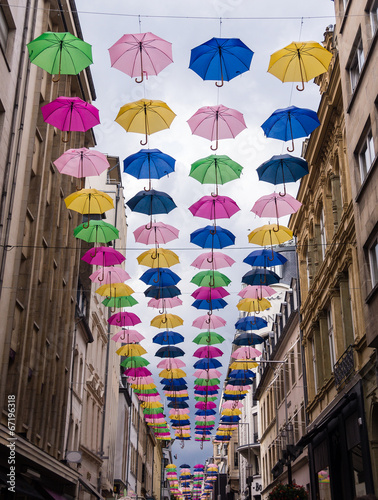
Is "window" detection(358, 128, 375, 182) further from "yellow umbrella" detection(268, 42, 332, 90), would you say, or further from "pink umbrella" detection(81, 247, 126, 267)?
"pink umbrella" detection(81, 247, 126, 267)

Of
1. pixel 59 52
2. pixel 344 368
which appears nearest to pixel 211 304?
pixel 344 368

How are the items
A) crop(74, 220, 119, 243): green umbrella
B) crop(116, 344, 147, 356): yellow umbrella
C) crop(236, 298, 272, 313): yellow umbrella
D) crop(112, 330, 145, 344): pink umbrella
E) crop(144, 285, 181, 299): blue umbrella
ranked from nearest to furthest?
crop(74, 220, 119, 243): green umbrella
crop(144, 285, 181, 299): blue umbrella
crop(236, 298, 272, 313): yellow umbrella
crop(112, 330, 145, 344): pink umbrella
crop(116, 344, 147, 356): yellow umbrella

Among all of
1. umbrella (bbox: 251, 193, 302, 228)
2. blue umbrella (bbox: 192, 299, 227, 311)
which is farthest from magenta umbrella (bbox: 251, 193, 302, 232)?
blue umbrella (bbox: 192, 299, 227, 311)

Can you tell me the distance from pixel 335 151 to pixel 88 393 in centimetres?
1987

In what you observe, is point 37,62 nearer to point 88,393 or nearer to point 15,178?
point 15,178

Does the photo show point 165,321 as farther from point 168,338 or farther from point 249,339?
point 249,339

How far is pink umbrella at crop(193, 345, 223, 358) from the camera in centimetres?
2942

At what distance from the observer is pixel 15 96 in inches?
757

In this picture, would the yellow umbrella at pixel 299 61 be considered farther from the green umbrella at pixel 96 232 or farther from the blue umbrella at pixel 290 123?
the green umbrella at pixel 96 232

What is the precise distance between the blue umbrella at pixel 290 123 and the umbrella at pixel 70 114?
14.5 ft

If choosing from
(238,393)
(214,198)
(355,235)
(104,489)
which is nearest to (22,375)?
(214,198)

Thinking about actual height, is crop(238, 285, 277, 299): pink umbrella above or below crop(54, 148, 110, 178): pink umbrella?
below

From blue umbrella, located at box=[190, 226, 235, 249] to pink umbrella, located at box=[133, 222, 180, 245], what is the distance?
30.8 inches

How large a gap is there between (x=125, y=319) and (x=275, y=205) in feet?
31.9
